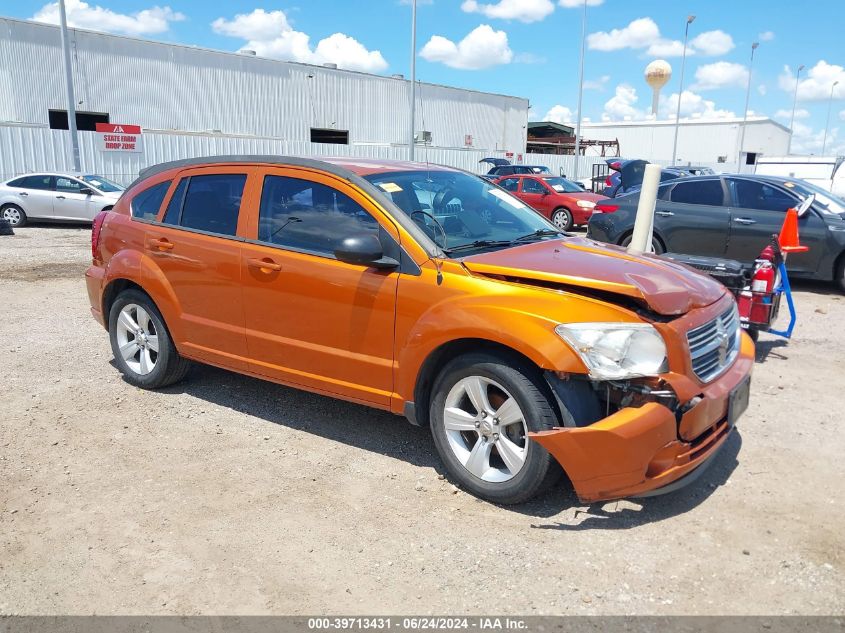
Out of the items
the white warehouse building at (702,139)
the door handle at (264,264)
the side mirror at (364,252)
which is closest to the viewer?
the side mirror at (364,252)

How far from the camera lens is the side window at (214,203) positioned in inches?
183

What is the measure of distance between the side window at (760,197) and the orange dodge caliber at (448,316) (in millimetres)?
5806

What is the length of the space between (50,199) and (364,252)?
1630cm

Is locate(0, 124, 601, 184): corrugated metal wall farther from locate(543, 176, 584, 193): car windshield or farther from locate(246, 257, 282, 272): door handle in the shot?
locate(246, 257, 282, 272): door handle

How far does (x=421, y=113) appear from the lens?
4053 cm

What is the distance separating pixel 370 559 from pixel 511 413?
3.21ft

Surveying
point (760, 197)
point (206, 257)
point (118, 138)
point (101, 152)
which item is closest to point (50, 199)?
point (101, 152)

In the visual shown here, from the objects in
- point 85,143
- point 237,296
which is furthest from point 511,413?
point 85,143

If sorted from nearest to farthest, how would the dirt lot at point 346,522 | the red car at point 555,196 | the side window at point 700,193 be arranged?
the dirt lot at point 346,522
the side window at point 700,193
the red car at point 555,196

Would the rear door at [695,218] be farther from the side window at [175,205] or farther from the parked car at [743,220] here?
the side window at [175,205]

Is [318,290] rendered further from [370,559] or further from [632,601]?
[632,601]

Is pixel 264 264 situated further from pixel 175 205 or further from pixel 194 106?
pixel 194 106

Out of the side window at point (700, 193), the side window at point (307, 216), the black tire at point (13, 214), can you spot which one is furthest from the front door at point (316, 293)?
the black tire at point (13, 214)

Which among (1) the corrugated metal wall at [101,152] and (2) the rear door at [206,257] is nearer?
(2) the rear door at [206,257]
